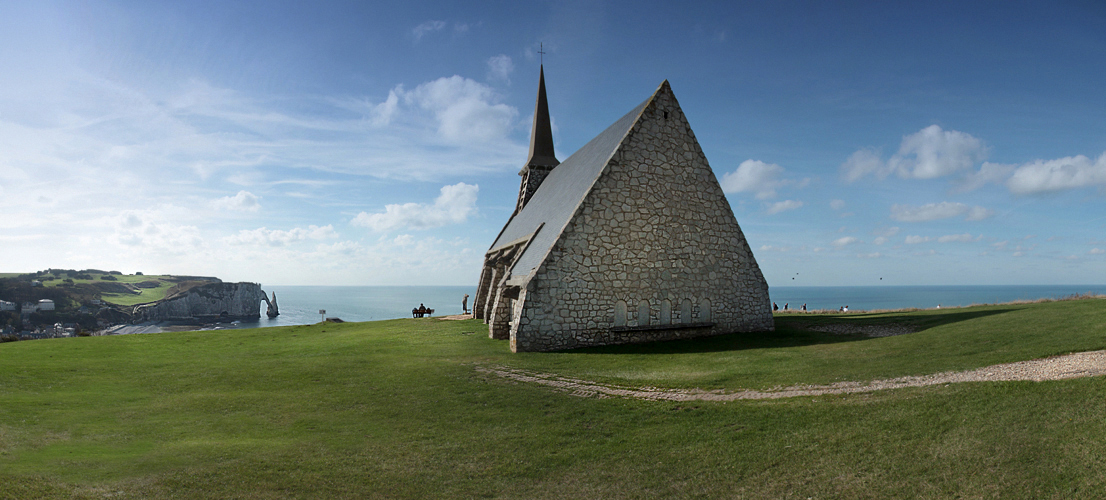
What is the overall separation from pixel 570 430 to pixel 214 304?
126 m

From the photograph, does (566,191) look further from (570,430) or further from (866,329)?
(570,430)

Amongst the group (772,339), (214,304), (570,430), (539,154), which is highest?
(539,154)

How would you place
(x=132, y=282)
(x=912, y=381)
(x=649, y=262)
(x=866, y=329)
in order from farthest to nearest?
(x=132, y=282), (x=649, y=262), (x=866, y=329), (x=912, y=381)

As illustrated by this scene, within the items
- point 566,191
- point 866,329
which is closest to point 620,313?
point 566,191

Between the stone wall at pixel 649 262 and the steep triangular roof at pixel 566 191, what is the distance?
742 mm

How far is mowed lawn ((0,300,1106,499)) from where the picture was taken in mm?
5961

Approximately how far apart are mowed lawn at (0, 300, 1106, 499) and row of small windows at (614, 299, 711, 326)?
149 inches

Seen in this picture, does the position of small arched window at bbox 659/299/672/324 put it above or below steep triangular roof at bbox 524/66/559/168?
below

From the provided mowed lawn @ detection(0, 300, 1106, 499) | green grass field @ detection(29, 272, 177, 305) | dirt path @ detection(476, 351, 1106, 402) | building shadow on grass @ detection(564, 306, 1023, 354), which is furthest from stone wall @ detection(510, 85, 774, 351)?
green grass field @ detection(29, 272, 177, 305)

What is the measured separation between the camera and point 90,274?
110 m

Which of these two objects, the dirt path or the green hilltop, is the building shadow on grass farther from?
the green hilltop

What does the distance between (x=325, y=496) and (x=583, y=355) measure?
11.1m

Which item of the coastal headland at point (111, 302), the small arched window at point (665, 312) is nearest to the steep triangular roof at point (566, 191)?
the small arched window at point (665, 312)

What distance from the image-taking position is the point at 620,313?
1869cm
